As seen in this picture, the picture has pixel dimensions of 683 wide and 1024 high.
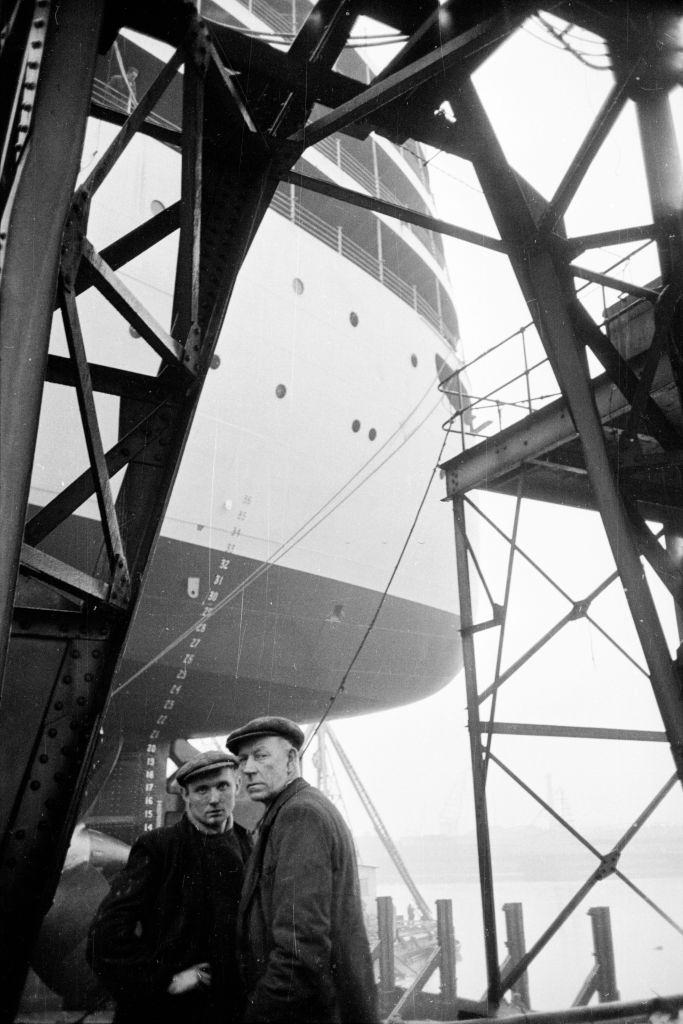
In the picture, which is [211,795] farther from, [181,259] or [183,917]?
[181,259]

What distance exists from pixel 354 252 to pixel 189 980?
10.5 m

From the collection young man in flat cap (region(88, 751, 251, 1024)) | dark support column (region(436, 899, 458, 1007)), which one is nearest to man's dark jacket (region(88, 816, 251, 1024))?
young man in flat cap (region(88, 751, 251, 1024))

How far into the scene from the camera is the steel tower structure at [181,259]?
2.11m

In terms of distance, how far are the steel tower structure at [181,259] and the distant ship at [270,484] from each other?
398 centimetres

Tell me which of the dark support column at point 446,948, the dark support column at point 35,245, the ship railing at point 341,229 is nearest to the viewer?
the dark support column at point 35,245

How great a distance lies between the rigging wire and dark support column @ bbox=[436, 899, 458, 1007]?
565 centimetres

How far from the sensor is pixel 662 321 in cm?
361

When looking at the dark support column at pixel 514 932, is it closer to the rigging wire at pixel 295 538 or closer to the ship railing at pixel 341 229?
the rigging wire at pixel 295 538

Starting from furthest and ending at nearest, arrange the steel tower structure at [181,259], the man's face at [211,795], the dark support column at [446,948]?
1. the dark support column at [446,948]
2. the man's face at [211,795]
3. the steel tower structure at [181,259]

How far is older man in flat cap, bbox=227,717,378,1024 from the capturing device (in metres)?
1.67

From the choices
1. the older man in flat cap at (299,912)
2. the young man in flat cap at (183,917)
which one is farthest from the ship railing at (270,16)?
the older man in flat cap at (299,912)

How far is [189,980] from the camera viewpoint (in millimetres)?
2201

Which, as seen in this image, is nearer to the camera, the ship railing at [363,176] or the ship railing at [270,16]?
the ship railing at [270,16]

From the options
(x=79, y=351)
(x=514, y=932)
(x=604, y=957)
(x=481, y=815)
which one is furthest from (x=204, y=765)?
(x=514, y=932)
